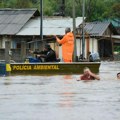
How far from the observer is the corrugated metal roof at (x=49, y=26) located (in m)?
57.8

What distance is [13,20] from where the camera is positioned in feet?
192

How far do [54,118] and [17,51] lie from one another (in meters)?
24.0

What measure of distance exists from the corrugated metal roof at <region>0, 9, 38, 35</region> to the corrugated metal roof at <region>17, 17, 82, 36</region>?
2.15 feet

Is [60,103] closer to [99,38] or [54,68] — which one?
[54,68]

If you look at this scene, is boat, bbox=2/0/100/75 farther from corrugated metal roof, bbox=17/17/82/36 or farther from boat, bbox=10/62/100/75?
corrugated metal roof, bbox=17/17/82/36

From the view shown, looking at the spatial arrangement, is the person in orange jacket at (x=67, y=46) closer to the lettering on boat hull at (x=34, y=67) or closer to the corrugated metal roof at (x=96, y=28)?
the lettering on boat hull at (x=34, y=67)

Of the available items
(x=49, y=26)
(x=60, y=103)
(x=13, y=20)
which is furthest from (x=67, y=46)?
(x=49, y=26)

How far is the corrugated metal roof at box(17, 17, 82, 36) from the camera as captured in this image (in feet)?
189

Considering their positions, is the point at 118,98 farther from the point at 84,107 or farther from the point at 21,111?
the point at 21,111

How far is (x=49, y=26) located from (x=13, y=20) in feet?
11.4

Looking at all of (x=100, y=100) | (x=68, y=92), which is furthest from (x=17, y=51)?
(x=100, y=100)

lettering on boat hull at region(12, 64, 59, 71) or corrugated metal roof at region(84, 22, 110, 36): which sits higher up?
corrugated metal roof at region(84, 22, 110, 36)

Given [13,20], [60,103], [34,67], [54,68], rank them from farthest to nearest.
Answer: [13,20], [34,67], [54,68], [60,103]

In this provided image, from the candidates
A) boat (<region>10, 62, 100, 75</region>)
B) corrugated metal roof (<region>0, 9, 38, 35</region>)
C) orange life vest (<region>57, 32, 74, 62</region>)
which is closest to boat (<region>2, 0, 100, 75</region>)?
boat (<region>10, 62, 100, 75</region>)
